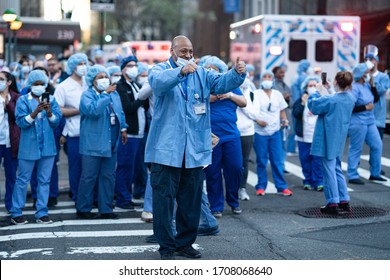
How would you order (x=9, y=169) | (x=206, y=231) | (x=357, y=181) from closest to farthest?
(x=206, y=231) < (x=9, y=169) < (x=357, y=181)

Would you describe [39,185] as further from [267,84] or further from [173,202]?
[267,84]

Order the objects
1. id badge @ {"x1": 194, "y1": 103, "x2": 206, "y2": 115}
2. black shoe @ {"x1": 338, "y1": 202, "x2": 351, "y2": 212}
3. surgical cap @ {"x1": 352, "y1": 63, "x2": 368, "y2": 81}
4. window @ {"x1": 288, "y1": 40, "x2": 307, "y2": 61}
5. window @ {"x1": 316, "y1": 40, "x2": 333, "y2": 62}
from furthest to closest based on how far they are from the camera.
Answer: window @ {"x1": 316, "y1": 40, "x2": 333, "y2": 62}
window @ {"x1": 288, "y1": 40, "x2": 307, "y2": 61}
surgical cap @ {"x1": 352, "y1": 63, "x2": 368, "y2": 81}
black shoe @ {"x1": 338, "y1": 202, "x2": 351, "y2": 212}
id badge @ {"x1": 194, "y1": 103, "x2": 206, "y2": 115}

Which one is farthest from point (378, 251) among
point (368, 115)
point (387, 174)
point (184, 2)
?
point (184, 2)

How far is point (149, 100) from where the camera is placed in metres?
12.3

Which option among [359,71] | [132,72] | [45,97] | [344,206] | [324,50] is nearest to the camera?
[45,97]

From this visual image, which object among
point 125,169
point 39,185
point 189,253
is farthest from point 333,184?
point 39,185

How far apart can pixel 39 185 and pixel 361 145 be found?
5.69m

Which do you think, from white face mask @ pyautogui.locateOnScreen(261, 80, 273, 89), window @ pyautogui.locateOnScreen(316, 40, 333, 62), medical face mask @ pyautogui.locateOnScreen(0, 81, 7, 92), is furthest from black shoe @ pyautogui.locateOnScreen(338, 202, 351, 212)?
window @ pyautogui.locateOnScreen(316, 40, 333, 62)

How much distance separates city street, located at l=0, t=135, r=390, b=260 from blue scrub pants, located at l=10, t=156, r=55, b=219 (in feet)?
0.66

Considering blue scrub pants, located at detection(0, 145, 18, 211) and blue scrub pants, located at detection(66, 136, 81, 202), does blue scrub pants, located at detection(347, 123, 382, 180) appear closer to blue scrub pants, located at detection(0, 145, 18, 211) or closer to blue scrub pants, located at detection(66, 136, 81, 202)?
blue scrub pants, located at detection(66, 136, 81, 202)

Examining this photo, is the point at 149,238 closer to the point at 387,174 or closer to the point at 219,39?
the point at 387,174

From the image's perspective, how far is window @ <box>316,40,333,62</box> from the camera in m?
21.5

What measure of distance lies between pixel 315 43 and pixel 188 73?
13.8 meters

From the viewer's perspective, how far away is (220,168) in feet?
37.4
